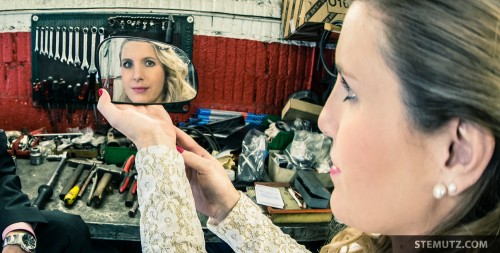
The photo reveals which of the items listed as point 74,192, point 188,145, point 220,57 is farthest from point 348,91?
point 220,57

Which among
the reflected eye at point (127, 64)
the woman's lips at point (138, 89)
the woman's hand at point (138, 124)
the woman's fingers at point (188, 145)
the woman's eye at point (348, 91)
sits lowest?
the woman's fingers at point (188, 145)

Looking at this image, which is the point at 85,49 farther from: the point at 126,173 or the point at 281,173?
the point at 281,173

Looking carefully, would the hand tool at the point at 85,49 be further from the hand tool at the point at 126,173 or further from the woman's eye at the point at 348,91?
the woman's eye at the point at 348,91

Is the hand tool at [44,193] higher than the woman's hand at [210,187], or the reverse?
the woman's hand at [210,187]

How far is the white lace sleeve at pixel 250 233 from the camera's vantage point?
2.91ft

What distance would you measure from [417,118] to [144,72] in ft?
2.37

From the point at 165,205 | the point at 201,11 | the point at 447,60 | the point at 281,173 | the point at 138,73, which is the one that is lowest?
the point at 281,173

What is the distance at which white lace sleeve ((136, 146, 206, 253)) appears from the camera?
0.75m

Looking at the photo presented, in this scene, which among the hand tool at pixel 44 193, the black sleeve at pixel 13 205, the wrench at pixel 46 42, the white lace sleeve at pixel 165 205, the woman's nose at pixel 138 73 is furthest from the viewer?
the wrench at pixel 46 42

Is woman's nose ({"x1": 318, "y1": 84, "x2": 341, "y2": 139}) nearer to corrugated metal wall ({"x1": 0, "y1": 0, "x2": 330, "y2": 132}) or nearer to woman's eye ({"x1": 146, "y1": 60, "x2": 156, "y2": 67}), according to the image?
woman's eye ({"x1": 146, "y1": 60, "x2": 156, "y2": 67})

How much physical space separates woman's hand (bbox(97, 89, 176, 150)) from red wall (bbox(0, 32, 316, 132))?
5.16 feet

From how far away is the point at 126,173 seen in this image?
5.68ft

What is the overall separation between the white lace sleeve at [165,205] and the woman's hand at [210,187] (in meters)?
0.10

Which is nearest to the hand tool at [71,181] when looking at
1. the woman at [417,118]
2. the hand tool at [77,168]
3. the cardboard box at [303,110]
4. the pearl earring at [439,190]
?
the hand tool at [77,168]
